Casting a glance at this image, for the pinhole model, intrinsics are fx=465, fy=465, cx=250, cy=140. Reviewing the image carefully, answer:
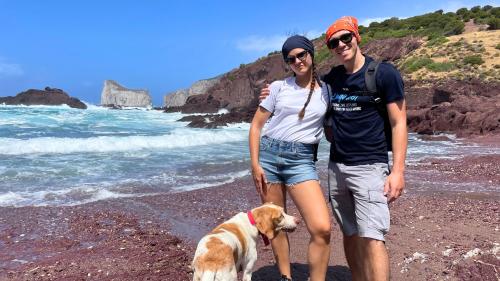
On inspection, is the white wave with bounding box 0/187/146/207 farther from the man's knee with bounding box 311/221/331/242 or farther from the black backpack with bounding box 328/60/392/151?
the black backpack with bounding box 328/60/392/151

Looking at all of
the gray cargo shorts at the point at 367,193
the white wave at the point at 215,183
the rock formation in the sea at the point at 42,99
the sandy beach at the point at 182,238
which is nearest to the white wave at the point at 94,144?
the white wave at the point at 215,183

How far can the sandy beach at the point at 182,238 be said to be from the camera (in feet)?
15.9

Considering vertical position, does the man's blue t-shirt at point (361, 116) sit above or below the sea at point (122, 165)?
above

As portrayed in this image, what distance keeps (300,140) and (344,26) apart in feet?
3.08

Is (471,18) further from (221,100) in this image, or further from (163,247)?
(163,247)

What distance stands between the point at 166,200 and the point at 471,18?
6042 centimetres

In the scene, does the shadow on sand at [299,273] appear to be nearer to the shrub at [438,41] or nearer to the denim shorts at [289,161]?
the denim shorts at [289,161]

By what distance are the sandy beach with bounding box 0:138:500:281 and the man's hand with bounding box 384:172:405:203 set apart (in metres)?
1.71

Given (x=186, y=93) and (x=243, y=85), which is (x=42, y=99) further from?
(x=243, y=85)

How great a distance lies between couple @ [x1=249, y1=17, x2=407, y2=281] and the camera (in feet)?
10.9

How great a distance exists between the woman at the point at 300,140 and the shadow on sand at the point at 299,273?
0.99m

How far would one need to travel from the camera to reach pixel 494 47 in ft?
130

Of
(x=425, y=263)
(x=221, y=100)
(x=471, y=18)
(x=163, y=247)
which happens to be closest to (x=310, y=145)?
(x=425, y=263)

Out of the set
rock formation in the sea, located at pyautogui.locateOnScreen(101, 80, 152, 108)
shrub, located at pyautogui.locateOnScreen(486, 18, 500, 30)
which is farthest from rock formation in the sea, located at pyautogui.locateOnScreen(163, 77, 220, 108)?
shrub, located at pyautogui.locateOnScreen(486, 18, 500, 30)
